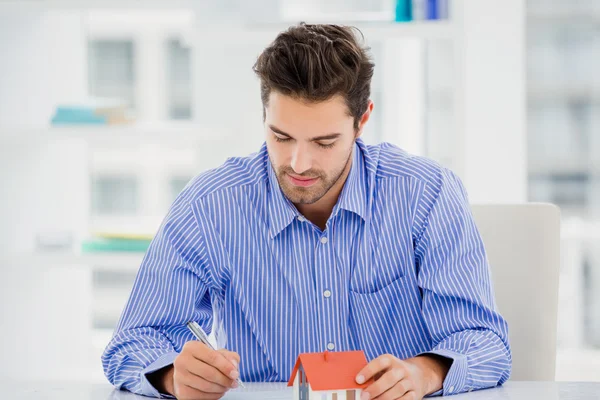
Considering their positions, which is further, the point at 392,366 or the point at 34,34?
the point at 34,34

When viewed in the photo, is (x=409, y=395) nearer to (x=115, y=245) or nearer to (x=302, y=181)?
(x=302, y=181)

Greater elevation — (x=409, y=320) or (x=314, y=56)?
(x=314, y=56)

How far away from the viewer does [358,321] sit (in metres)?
1.37

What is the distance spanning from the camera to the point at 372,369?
965 millimetres

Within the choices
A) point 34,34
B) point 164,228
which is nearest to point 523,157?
point 164,228

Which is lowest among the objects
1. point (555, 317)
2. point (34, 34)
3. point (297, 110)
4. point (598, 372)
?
point (598, 372)

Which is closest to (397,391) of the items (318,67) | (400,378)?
(400,378)

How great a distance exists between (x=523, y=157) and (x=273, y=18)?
96cm

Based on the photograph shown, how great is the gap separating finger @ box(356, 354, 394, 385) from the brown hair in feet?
1.65

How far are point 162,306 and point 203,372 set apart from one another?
0.27 meters

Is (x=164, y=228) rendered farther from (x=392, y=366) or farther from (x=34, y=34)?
(x=34, y=34)

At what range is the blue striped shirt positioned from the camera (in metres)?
1.32

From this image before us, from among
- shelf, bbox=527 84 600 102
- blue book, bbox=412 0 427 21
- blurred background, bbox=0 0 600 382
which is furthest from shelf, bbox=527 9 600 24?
blue book, bbox=412 0 427 21

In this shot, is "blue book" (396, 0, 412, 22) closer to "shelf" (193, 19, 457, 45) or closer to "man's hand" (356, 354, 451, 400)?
"shelf" (193, 19, 457, 45)
